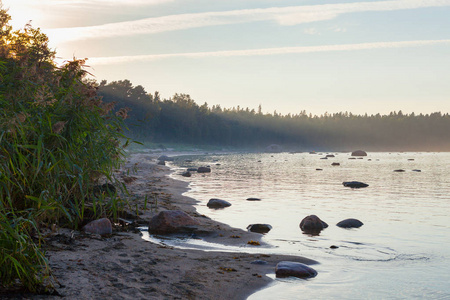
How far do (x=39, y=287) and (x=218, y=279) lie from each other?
3.56 meters

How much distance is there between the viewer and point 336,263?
416 inches

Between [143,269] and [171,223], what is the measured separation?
15.7 ft

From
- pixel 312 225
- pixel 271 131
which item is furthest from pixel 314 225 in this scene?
pixel 271 131

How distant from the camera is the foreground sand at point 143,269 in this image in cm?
661

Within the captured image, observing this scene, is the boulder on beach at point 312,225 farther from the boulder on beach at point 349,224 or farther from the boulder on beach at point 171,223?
the boulder on beach at point 171,223

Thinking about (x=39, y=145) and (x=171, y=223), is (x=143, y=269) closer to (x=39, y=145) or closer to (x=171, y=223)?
(x=39, y=145)

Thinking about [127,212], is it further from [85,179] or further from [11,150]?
[11,150]

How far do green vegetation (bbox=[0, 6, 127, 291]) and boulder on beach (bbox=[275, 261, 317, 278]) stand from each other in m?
4.03

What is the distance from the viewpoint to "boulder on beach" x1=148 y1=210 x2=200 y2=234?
12.4 meters

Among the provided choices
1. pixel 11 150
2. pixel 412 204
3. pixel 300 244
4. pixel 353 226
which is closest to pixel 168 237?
pixel 300 244

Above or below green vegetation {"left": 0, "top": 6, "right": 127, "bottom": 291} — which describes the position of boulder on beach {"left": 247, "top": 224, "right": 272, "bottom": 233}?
below

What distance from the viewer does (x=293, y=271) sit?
30.3 feet

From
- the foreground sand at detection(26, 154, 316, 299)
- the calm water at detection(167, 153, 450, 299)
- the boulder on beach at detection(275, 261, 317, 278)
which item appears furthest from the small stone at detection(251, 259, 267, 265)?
the calm water at detection(167, 153, 450, 299)

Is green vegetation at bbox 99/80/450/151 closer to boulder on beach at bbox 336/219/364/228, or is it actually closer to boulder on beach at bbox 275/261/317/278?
boulder on beach at bbox 336/219/364/228
